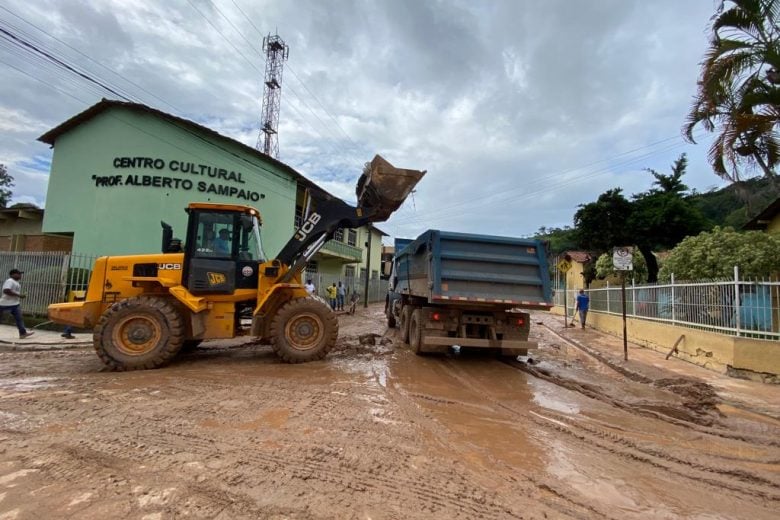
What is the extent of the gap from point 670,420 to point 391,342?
6783mm

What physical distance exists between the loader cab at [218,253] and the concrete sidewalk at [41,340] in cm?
487

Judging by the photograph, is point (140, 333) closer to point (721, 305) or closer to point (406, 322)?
point (406, 322)

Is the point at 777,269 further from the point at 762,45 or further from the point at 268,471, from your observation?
the point at 268,471

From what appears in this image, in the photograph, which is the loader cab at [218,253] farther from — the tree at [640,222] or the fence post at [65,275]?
the tree at [640,222]

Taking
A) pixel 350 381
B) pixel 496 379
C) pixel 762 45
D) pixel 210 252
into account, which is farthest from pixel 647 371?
pixel 210 252

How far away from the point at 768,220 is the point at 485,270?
1666 centimetres

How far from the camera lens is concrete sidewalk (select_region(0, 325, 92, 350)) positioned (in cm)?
972

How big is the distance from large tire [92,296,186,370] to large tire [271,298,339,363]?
5.42 feet

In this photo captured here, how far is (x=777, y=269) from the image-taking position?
11.0 metres

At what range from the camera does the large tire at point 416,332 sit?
28.7 feet

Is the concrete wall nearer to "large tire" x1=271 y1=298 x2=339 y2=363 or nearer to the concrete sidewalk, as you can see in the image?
"large tire" x1=271 y1=298 x2=339 y2=363

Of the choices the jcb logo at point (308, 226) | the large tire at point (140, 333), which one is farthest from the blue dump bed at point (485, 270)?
the large tire at point (140, 333)

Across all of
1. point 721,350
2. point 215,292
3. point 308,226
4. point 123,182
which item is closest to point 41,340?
point 215,292

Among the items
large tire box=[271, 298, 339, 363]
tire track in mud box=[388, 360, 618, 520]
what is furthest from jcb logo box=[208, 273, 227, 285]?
tire track in mud box=[388, 360, 618, 520]
